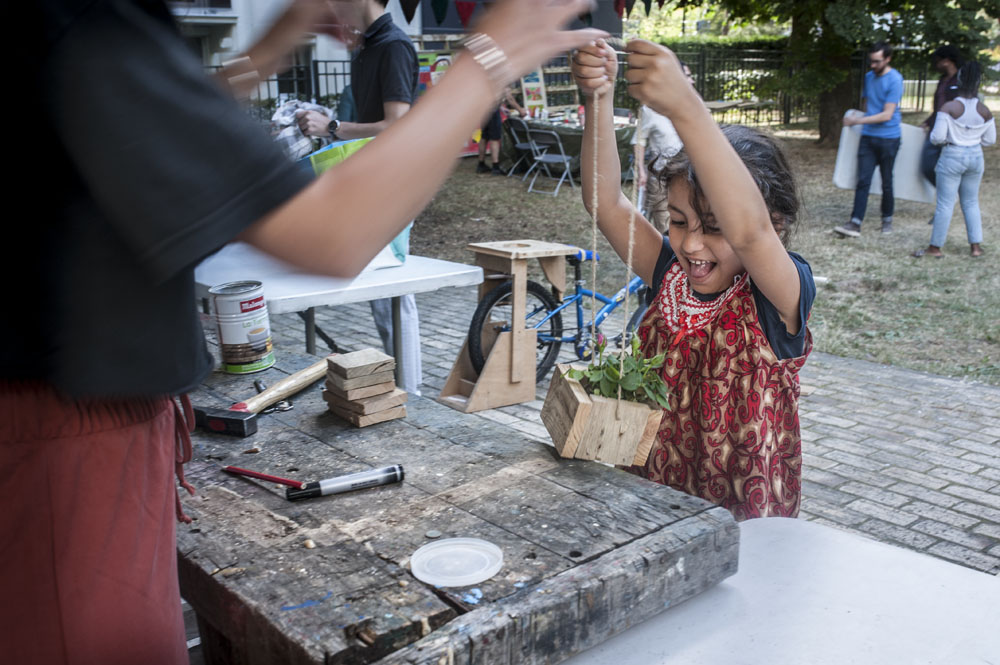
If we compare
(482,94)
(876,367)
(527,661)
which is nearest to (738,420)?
(527,661)

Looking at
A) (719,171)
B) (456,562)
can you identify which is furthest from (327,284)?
(456,562)

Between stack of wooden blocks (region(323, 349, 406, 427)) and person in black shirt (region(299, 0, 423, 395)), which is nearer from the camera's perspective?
stack of wooden blocks (region(323, 349, 406, 427))

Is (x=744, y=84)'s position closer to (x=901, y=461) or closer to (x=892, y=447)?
(x=892, y=447)

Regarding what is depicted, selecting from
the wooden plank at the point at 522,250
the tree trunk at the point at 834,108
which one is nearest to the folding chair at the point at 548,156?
the tree trunk at the point at 834,108

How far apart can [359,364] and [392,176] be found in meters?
1.26

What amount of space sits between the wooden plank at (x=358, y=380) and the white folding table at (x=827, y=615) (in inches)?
34.6

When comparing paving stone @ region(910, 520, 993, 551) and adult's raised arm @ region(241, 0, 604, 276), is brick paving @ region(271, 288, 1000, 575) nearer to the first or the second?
paving stone @ region(910, 520, 993, 551)

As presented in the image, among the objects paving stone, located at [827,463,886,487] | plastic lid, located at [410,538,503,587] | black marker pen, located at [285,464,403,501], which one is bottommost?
A: paving stone, located at [827,463,886,487]

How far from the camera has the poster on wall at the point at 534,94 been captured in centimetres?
1530

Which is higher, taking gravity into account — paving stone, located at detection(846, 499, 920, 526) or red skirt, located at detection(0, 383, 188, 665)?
red skirt, located at detection(0, 383, 188, 665)

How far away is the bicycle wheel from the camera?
4785 mm

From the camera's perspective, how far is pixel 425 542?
1.43 meters

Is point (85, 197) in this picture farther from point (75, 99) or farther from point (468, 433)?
point (468, 433)

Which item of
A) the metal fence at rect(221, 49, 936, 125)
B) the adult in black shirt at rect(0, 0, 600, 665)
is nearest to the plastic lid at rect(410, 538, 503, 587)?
the adult in black shirt at rect(0, 0, 600, 665)
